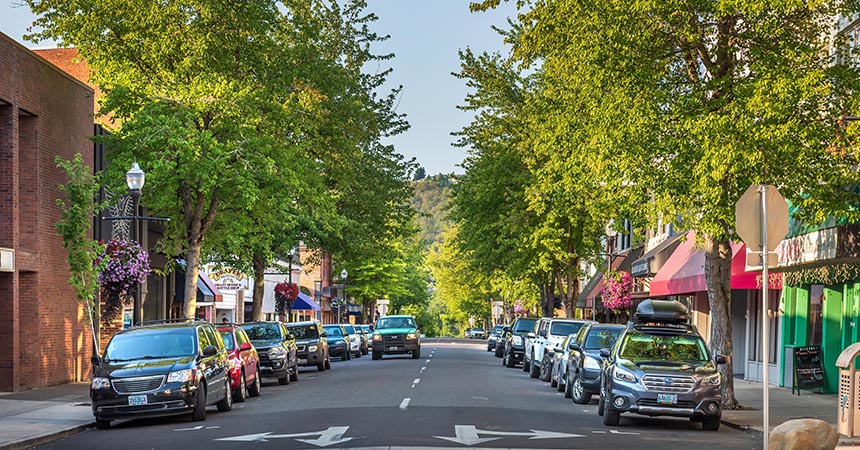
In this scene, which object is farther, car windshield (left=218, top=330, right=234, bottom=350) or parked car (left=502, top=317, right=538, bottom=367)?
parked car (left=502, top=317, right=538, bottom=367)

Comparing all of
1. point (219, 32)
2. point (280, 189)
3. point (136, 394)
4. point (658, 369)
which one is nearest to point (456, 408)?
point (658, 369)

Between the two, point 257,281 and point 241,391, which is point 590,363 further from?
point 257,281

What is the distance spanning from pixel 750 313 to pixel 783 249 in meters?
8.46

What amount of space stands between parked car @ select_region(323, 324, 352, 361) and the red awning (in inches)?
575

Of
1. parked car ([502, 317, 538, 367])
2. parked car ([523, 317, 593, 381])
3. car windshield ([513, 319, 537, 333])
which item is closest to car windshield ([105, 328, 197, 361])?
parked car ([523, 317, 593, 381])

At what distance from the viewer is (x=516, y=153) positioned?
156 ft

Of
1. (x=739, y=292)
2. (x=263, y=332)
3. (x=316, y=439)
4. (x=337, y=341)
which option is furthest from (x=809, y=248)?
(x=337, y=341)

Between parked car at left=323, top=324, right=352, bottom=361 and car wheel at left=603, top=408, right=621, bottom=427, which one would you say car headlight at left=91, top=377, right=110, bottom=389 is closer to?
car wheel at left=603, top=408, right=621, bottom=427

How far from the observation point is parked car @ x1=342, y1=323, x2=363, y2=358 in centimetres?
5481

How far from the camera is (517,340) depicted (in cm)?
4294

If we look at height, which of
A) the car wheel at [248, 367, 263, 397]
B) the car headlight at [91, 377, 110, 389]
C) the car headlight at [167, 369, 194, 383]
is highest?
the car headlight at [167, 369, 194, 383]

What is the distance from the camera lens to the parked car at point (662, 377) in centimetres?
1848

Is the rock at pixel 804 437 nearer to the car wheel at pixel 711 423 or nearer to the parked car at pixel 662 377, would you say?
the parked car at pixel 662 377

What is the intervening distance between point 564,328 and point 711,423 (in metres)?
15.3
